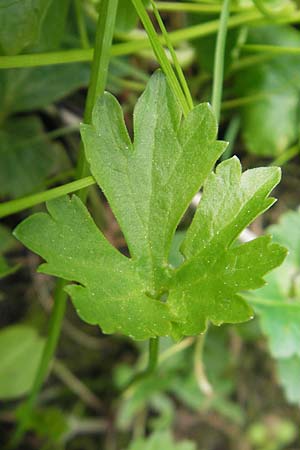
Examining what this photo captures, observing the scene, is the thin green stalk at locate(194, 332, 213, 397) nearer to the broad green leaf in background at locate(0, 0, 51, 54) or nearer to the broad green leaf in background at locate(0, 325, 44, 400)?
the broad green leaf in background at locate(0, 325, 44, 400)

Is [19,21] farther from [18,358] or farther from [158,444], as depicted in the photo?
[158,444]

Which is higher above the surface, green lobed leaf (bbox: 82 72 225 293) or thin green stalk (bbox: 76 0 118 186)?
thin green stalk (bbox: 76 0 118 186)

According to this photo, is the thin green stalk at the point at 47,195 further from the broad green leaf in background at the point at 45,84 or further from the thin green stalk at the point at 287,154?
the thin green stalk at the point at 287,154

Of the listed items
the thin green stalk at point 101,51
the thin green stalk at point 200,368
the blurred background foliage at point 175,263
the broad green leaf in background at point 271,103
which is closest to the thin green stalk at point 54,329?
the blurred background foliage at point 175,263

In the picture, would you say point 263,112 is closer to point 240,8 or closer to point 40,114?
point 240,8

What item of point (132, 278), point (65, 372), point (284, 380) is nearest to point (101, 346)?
point (65, 372)

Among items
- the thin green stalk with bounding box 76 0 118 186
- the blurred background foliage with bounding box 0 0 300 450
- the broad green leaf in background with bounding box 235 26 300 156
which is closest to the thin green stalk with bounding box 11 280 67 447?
the blurred background foliage with bounding box 0 0 300 450
